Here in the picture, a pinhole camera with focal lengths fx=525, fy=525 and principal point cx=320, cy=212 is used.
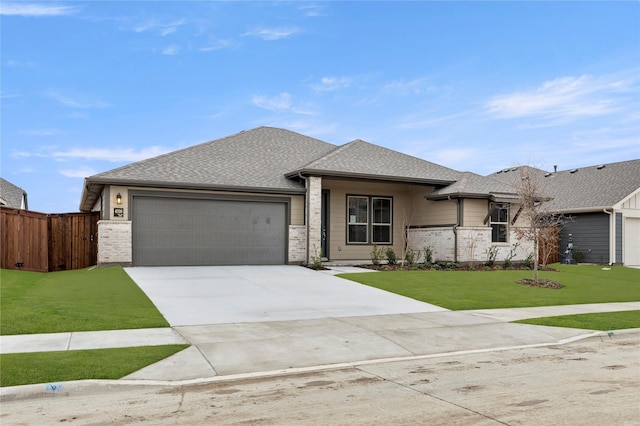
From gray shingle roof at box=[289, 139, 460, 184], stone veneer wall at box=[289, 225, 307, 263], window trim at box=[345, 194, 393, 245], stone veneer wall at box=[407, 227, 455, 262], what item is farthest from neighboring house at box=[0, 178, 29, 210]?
stone veneer wall at box=[407, 227, 455, 262]

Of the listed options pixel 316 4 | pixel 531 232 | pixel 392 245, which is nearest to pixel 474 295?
pixel 531 232

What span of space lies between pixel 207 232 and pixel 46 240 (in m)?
6.49

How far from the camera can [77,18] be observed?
16.2 metres

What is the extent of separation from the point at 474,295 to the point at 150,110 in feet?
51.4

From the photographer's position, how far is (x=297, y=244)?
67.9ft

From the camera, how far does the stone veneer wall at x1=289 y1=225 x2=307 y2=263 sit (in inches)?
810

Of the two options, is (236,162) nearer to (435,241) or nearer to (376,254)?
(376,254)

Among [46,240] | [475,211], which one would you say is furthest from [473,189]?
[46,240]

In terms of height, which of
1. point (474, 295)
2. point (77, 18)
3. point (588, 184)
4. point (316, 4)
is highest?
point (316, 4)

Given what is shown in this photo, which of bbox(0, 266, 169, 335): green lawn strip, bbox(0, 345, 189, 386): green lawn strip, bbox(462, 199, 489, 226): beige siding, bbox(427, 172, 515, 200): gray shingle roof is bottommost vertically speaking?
bbox(0, 345, 189, 386): green lawn strip

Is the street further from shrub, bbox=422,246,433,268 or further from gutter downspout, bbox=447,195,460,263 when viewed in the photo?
gutter downspout, bbox=447,195,460,263

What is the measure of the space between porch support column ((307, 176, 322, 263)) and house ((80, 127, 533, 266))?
0.13ft

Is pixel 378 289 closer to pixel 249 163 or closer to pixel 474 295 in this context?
pixel 474 295

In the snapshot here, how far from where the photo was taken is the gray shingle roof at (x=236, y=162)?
62.2 feet
